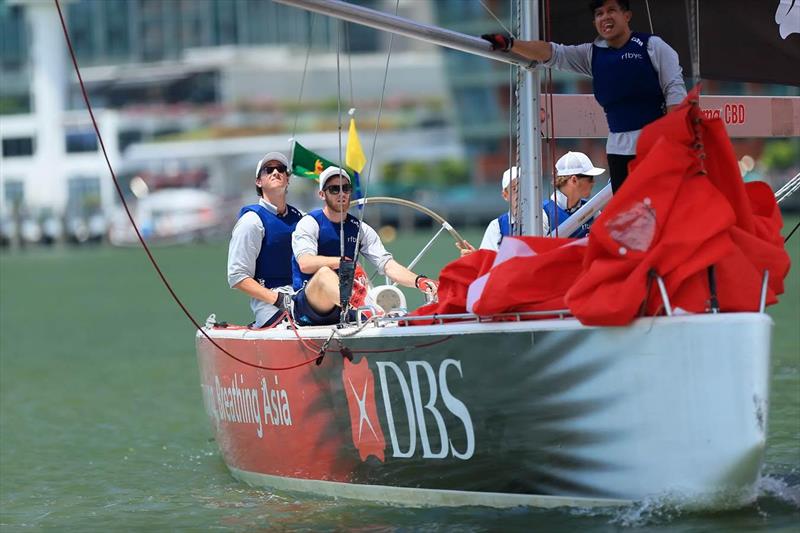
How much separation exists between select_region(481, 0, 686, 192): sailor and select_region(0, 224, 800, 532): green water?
1.65m

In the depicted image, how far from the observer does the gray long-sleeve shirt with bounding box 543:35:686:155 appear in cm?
673

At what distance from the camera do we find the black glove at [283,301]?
809 cm

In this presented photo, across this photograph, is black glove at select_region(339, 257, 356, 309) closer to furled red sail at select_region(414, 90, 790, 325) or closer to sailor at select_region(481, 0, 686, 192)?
furled red sail at select_region(414, 90, 790, 325)

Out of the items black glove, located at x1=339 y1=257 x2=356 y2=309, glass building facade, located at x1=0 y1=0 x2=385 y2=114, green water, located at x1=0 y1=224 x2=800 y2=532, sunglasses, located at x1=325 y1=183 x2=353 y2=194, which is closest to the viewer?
green water, located at x1=0 y1=224 x2=800 y2=532

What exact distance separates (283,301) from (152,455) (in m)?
2.62

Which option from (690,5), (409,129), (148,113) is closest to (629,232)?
(690,5)

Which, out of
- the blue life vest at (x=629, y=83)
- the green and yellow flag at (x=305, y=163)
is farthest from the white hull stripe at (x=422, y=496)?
the green and yellow flag at (x=305, y=163)

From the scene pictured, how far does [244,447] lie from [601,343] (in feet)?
9.59

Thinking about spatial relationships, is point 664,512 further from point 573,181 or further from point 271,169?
point 271,169

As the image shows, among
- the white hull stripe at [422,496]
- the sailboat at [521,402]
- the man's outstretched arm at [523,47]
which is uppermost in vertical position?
the man's outstretched arm at [523,47]

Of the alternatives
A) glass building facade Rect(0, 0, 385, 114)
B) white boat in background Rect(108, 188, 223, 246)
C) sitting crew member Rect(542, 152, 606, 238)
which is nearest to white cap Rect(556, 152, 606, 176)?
sitting crew member Rect(542, 152, 606, 238)

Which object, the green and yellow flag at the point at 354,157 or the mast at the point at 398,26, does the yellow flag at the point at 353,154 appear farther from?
the mast at the point at 398,26

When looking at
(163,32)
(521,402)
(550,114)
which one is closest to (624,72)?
(550,114)

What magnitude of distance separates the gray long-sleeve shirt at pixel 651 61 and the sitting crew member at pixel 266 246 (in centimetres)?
223
